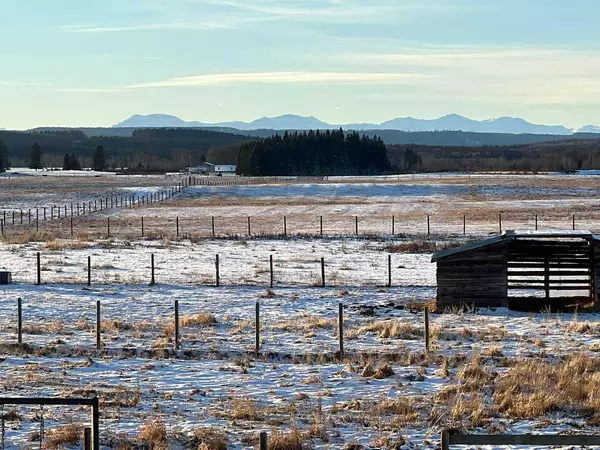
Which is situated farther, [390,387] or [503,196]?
[503,196]

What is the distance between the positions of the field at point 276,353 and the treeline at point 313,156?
12966 cm

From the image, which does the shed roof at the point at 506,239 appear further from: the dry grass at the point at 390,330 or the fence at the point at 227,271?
the fence at the point at 227,271

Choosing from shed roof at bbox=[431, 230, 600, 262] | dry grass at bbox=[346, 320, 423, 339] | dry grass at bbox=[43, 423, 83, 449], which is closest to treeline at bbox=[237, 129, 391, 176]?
shed roof at bbox=[431, 230, 600, 262]

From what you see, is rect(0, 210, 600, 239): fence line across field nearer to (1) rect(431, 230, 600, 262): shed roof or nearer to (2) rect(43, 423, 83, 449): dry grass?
(1) rect(431, 230, 600, 262): shed roof

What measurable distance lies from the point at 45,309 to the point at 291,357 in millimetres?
9538

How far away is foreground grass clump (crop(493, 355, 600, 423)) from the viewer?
579 inches

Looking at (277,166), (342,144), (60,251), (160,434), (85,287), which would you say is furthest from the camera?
(342,144)

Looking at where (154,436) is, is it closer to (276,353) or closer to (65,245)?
(276,353)

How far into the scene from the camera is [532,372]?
17094 millimetres

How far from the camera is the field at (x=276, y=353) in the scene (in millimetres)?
13953

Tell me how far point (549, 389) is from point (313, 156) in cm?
17112

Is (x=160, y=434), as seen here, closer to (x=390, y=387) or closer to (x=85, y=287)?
(x=390, y=387)

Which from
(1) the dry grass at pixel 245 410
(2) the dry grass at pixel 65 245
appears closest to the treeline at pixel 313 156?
(2) the dry grass at pixel 65 245

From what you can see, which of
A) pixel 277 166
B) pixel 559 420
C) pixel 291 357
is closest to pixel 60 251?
pixel 291 357
